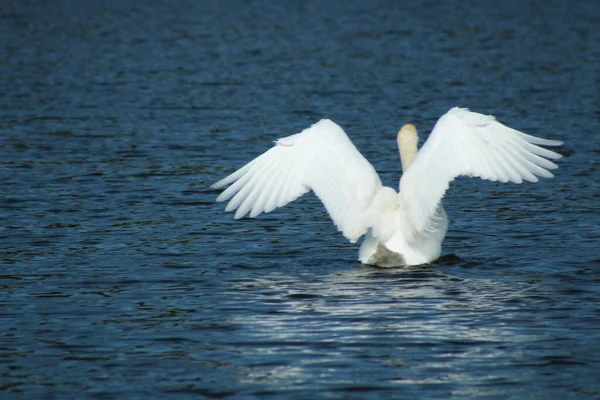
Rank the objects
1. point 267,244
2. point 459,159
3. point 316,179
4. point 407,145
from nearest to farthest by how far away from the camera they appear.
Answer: point 459,159
point 316,179
point 407,145
point 267,244

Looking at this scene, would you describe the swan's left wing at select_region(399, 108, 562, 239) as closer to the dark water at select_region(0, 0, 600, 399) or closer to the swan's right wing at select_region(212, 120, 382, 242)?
the swan's right wing at select_region(212, 120, 382, 242)

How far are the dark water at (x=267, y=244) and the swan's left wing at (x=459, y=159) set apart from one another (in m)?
0.69

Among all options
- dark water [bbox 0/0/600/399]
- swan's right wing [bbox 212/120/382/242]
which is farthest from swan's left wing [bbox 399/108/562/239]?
dark water [bbox 0/0/600/399]

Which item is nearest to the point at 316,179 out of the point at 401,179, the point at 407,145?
the point at 401,179

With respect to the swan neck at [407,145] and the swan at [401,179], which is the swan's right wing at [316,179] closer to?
the swan at [401,179]

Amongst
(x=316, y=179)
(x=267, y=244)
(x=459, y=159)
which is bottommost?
(x=267, y=244)

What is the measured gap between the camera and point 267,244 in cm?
1258

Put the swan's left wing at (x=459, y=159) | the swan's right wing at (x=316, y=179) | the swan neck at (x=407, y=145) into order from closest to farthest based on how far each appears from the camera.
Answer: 1. the swan's left wing at (x=459, y=159)
2. the swan's right wing at (x=316, y=179)
3. the swan neck at (x=407, y=145)

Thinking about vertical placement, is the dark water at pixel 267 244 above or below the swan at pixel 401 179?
below

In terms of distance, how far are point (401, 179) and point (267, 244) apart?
2.31 metres

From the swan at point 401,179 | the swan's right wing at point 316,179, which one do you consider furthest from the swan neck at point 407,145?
the swan's right wing at point 316,179

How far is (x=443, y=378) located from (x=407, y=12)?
30611 millimetres

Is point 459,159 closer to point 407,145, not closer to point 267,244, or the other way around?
point 407,145

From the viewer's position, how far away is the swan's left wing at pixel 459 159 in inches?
417
